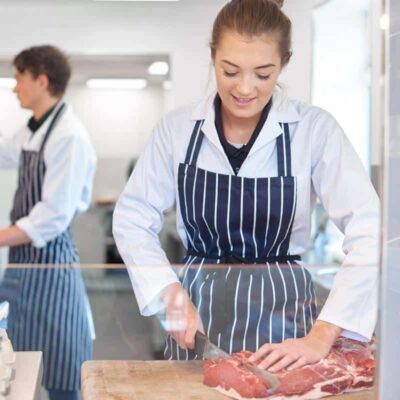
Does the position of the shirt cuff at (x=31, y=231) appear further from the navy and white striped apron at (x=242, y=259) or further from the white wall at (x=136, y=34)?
the navy and white striped apron at (x=242, y=259)

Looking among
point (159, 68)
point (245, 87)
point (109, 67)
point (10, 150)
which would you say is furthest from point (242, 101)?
point (109, 67)

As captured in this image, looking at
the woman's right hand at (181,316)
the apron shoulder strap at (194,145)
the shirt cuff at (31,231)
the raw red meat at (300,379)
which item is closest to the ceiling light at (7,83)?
the shirt cuff at (31,231)

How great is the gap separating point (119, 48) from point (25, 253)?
398 millimetres

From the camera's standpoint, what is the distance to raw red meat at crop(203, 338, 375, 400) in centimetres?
111

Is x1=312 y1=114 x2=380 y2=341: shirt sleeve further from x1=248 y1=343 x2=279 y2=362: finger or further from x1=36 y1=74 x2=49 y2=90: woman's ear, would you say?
x1=36 y1=74 x2=49 y2=90: woman's ear

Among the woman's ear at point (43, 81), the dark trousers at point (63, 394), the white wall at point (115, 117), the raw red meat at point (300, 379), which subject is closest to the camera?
the raw red meat at point (300, 379)

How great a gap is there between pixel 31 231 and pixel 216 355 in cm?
40

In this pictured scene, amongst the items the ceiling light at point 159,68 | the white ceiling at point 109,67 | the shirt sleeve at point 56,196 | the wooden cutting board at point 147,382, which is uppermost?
the white ceiling at point 109,67

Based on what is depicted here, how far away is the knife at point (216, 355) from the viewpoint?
113 cm

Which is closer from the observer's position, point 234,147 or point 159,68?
point 234,147

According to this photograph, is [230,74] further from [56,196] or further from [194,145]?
[56,196]

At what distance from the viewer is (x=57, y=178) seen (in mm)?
1349

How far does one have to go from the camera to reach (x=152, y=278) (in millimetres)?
1200

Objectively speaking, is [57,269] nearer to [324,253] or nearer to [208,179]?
[208,179]
